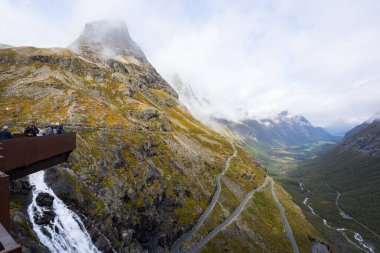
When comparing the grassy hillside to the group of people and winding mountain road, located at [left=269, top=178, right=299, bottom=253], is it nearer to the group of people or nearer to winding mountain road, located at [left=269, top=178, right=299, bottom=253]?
winding mountain road, located at [left=269, top=178, right=299, bottom=253]

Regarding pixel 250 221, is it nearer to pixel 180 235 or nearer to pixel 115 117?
pixel 180 235

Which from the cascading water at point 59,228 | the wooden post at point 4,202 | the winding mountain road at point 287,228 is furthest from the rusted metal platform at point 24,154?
the winding mountain road at point 287,228

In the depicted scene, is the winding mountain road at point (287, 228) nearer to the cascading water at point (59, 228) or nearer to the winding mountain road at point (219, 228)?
the winding mountain road at point (219, 228)

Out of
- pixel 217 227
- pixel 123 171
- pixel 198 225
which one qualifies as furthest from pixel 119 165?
pixel 217 227

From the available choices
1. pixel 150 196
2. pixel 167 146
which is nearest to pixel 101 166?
pixel 150 196

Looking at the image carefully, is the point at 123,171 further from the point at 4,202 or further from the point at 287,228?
the point at 287,228

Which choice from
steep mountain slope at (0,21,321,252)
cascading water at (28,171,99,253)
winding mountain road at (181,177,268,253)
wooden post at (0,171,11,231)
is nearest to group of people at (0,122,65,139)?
wooden post at (0,171,11,231)

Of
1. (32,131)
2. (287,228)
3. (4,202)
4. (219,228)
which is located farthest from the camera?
(287,228)
